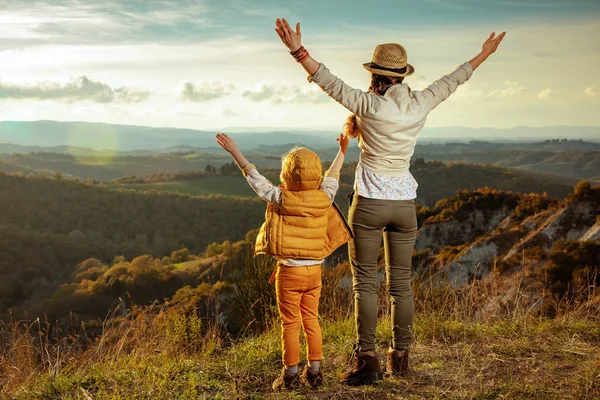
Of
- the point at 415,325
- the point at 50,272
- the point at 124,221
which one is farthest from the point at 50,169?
the point at 415,325

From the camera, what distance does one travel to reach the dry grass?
10.0ft

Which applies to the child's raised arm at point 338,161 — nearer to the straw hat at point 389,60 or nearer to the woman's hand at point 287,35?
the straw hat at point 389,60

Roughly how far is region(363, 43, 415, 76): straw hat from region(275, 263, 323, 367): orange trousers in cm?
119

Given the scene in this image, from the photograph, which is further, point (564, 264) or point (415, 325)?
point (564, 264)

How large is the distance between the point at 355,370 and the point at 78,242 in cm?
6957

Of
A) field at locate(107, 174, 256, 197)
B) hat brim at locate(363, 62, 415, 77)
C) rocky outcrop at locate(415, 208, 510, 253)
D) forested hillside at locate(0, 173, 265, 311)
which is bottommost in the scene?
forested hillside at locate(0, 173, 265, 311)

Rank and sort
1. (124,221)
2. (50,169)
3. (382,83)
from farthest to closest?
(50,169)
(124,221)
(382,83)

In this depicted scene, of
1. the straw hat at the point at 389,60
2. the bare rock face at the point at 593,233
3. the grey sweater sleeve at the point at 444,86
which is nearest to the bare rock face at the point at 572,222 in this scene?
the bare rock face at the point at 593,233

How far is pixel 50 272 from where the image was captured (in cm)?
6091

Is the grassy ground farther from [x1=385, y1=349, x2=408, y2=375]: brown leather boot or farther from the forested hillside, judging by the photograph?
the forested hillside

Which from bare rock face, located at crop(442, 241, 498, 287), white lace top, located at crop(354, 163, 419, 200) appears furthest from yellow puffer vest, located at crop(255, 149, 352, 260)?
bare rock face, located at crop(442, 241, 498, 287)

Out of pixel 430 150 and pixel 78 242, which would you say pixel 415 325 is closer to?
pixel 78 242

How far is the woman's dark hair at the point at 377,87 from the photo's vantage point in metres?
3.01

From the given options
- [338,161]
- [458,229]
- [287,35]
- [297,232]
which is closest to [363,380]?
[297,232]
